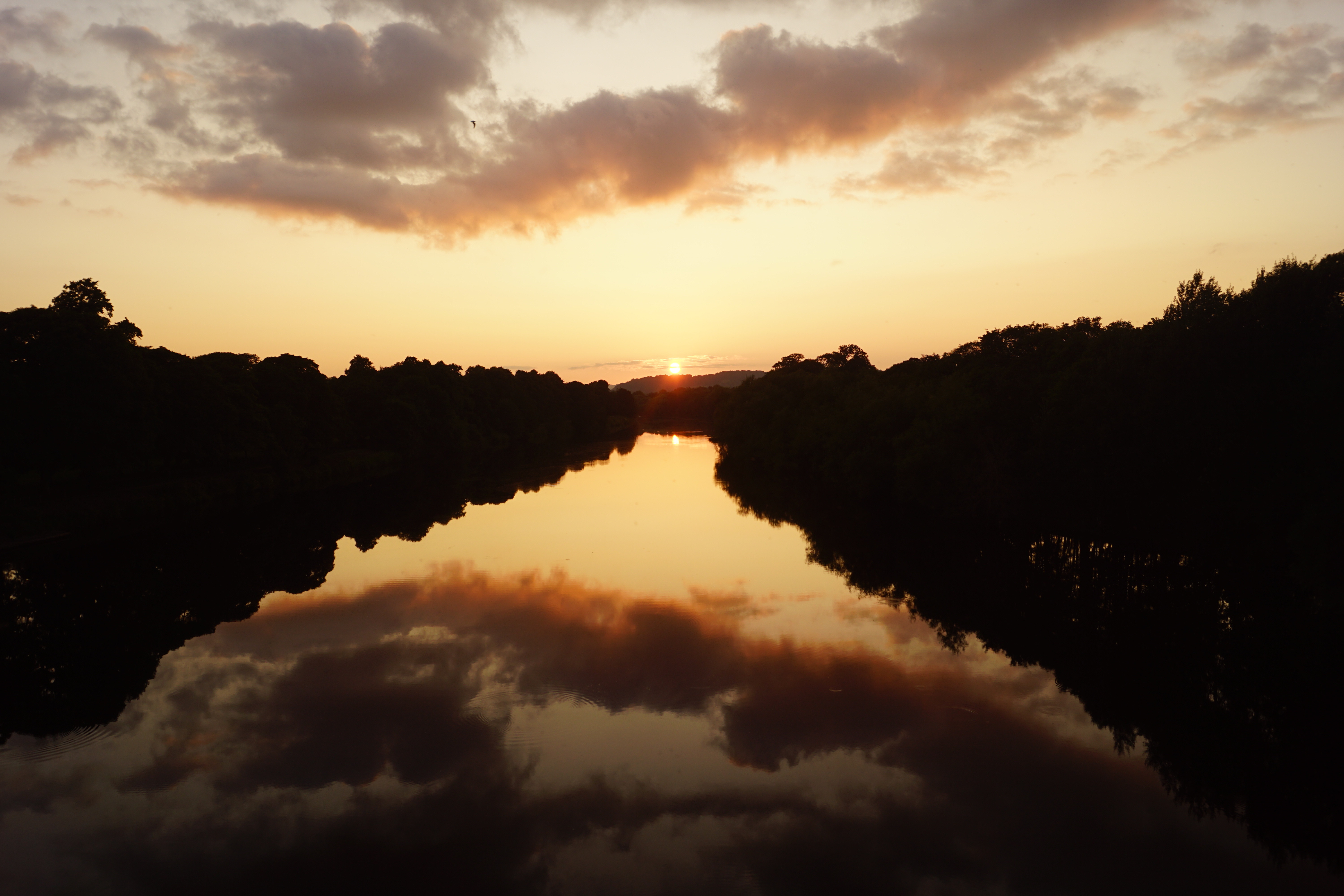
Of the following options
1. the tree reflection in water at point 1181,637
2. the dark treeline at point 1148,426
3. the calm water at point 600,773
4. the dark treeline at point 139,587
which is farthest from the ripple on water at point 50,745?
the dark treeline at point 1148,426

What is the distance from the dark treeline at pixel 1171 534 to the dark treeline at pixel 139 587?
22.3 m

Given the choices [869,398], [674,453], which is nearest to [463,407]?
[674,453]

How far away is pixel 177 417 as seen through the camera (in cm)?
5188

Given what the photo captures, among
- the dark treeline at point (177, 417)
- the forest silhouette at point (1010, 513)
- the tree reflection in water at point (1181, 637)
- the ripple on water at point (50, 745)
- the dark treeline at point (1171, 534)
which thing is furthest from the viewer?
the dark treeline at point (177, 417)

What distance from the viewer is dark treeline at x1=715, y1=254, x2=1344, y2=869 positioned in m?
16.6

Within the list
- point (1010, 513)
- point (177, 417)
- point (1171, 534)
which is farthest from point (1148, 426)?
point (177, 417)

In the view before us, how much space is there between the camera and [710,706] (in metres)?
17.4

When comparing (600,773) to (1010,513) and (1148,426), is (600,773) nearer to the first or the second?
(1148,426)

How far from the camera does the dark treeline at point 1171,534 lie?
1656cm

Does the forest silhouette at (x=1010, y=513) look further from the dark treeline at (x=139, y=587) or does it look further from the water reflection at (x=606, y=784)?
the water reflection at (x=606, y=784)

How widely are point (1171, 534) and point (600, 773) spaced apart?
2923 centimetres

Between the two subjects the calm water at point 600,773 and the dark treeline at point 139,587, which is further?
the dark treeline at point 139,587

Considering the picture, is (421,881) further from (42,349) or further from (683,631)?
(42,349)

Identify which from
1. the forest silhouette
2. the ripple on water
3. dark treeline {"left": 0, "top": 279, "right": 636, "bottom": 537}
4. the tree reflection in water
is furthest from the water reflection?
dark treeline {"left": 0, "top": 279, "right": 636, "bottom": 537}
